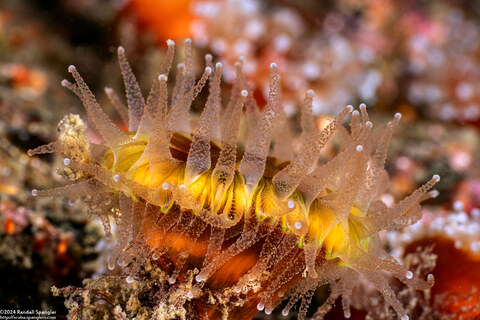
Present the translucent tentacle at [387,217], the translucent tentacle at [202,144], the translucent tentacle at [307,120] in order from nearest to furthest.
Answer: the translucent tentacle at [202,144]
the translucent tentacle at [387,217]
the translucent tentacle at [307,120]

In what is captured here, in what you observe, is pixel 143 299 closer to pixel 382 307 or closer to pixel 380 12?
pixel 382 307

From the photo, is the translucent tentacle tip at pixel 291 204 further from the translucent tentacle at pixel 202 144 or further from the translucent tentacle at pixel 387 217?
A: the translucent tentacle at pixel 387 217

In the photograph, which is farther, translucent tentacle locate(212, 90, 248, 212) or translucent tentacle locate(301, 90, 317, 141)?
translucent tentacle locate(301, 90, 317, 141)

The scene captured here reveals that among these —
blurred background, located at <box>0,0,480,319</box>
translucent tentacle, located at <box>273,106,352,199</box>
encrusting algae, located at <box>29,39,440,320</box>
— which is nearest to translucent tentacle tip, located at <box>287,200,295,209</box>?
encrusting algae, located at <box>29,39,440,320</box>

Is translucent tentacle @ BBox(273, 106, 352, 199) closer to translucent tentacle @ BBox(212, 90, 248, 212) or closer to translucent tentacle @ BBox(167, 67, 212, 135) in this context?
translucent tentacle @ BBox(212, 90, 248, 212)

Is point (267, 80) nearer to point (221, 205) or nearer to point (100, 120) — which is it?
point (100, 120)

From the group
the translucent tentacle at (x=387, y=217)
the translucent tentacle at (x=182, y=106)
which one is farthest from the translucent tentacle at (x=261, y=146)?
the translucent tentacle at (x=387, y=217)

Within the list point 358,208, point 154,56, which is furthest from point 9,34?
point 358,208
